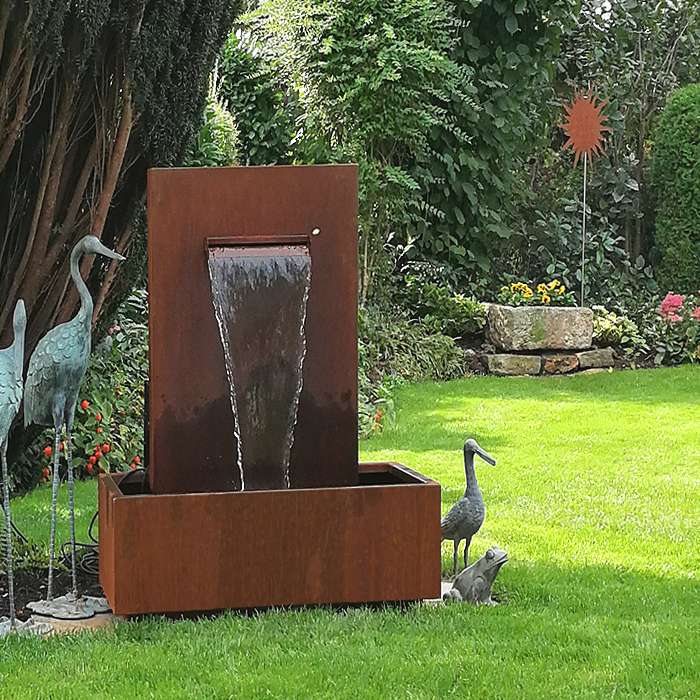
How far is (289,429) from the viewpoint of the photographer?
4.19 m

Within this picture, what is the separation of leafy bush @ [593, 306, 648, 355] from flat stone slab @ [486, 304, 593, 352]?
0.17 m

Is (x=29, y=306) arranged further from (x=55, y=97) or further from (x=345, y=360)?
(x=345, y=360)

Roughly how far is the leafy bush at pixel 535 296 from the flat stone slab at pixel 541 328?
1.75 ft

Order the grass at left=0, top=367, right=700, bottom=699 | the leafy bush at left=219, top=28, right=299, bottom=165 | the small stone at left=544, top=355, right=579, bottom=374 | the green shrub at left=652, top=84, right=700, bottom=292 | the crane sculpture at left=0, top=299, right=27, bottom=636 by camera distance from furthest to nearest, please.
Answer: the green shrub at left=652, top=84, right=700, bottom=292 → the leafy bush at left=219, top=28, right=299, bottom=165 → the small stone at left=544, top=355, right=579, bottom=374 → the crane sculpture at left=0, top=299, right=27, bottom=636 → the grass at left=0, top=367, right=700, bottom=699

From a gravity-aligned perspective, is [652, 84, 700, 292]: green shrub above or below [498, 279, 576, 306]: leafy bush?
above

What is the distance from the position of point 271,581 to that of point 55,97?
6.78 ft

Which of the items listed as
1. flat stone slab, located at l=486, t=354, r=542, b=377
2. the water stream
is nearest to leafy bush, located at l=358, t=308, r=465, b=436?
flat stone slab, located at l=486, t=354, r=542, b=377

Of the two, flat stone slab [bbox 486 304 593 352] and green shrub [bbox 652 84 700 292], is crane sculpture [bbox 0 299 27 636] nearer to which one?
flat stone slab [bbox 486 304 593 352]

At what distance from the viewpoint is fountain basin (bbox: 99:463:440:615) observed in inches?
153

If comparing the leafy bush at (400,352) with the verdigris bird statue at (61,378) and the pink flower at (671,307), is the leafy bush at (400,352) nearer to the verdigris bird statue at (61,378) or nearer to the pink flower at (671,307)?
the pink flower at (671,307)

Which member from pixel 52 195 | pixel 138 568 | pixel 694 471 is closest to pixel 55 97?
pixel 52 195

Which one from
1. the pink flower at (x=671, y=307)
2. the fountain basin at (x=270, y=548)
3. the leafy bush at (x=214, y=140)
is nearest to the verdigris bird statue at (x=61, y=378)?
the fountain basin at (x=270, y=548)

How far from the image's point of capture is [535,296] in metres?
12.0

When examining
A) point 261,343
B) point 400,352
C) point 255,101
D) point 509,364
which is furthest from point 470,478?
point 255,101
